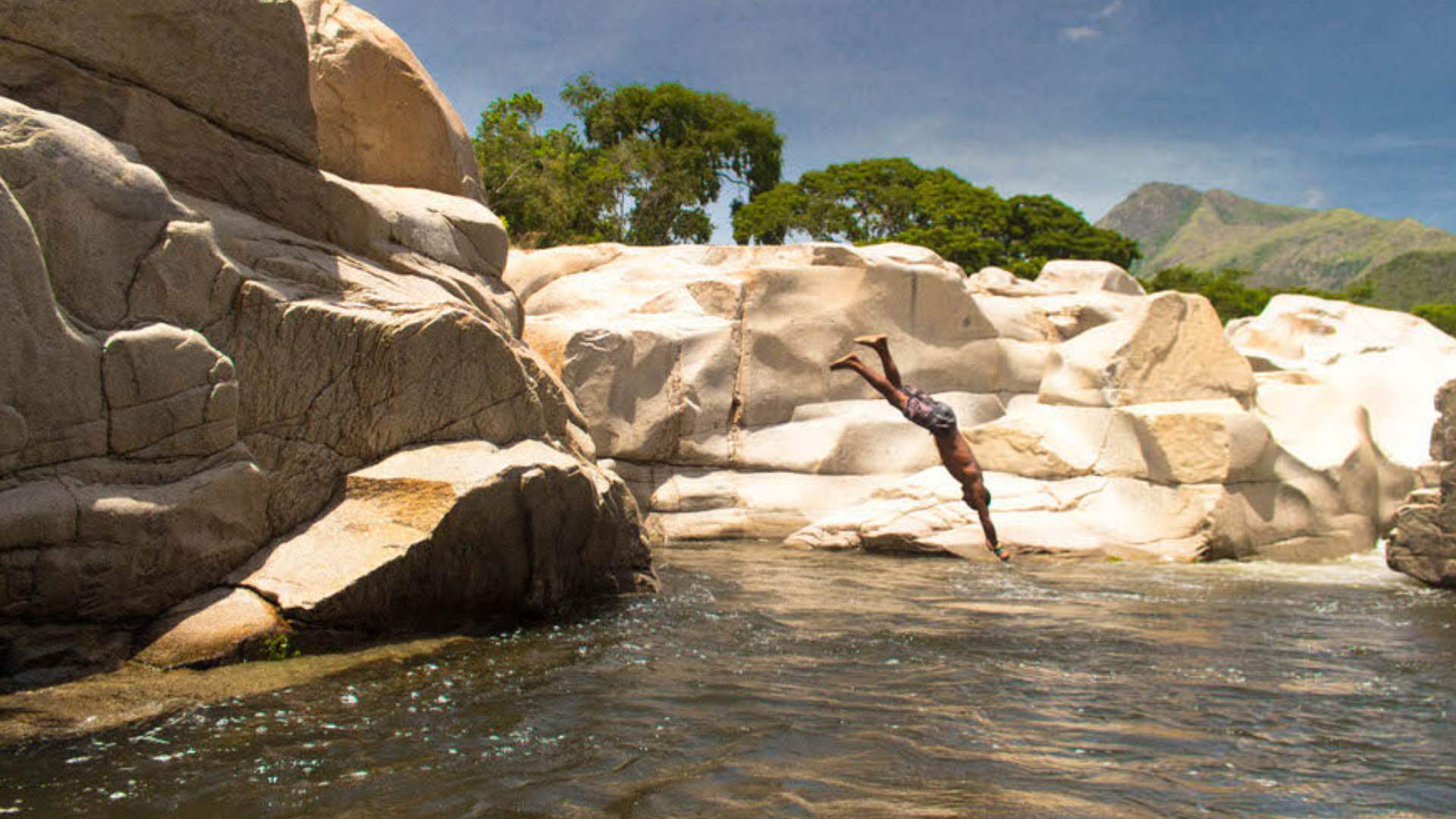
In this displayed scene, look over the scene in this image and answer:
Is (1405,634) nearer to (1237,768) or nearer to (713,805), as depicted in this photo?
(1237,768)

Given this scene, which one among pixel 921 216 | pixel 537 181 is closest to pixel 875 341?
pixel 537 181

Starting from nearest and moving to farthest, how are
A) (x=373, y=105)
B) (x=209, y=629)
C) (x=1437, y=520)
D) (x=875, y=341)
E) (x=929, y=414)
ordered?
(x=209, y=629) → (x=373, y=105) → (x=1437, y=520) → (x=875, y=341) → (x=929, y=414)

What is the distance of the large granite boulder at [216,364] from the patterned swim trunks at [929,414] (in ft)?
12.4

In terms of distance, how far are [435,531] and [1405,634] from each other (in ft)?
21.8

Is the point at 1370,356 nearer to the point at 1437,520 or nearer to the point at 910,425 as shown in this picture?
the point at 910,425

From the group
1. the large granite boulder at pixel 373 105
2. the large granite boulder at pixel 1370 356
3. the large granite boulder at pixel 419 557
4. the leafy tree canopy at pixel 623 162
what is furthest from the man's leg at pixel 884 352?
the leafy tree canopy at pixel 623 162

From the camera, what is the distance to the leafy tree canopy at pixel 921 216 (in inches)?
1535

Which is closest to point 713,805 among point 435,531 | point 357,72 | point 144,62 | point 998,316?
point 435,531

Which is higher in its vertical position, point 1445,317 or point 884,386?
point 1445,317

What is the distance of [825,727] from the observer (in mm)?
4812

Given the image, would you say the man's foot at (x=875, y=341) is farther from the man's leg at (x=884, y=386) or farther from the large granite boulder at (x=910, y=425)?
the large granite boulder at (x=910, y=425)

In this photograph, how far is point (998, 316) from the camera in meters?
17.9

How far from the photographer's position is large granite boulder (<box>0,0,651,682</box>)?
5016 mm

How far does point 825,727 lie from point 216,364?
3665mm
